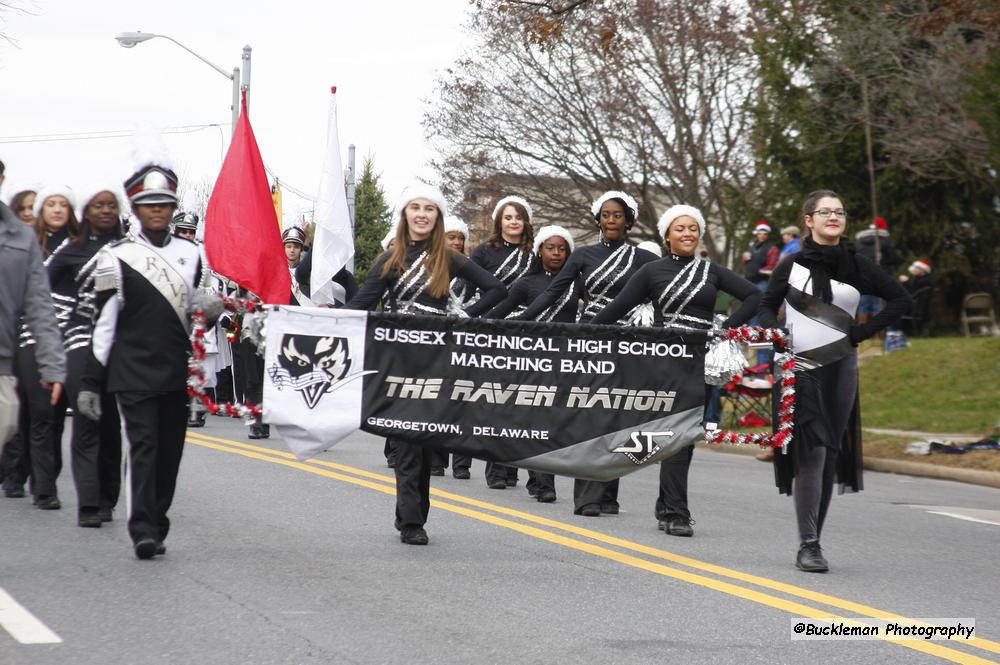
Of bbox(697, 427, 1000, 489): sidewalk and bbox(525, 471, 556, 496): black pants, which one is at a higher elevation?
bbox(525, 471, 556, 496): black pants

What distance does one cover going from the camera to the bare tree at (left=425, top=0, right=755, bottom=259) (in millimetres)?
31047

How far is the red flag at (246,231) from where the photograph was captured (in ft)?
31.3

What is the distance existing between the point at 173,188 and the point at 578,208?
26481 millimetres

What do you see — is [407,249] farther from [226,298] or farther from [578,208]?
[578,208]

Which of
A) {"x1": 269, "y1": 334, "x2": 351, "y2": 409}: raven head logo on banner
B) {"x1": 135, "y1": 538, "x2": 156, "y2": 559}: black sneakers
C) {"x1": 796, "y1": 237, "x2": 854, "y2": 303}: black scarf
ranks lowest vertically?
{"x1": 135, "y1": 538, "x2": 156, "y2": 559}: black sneakers

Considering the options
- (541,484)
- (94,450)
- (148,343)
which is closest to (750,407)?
(541,484)

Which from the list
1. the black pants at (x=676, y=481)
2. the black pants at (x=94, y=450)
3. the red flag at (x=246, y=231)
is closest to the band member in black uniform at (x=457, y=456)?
the red flag at (x=246, y=231)

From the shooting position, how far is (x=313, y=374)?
8.22 meters

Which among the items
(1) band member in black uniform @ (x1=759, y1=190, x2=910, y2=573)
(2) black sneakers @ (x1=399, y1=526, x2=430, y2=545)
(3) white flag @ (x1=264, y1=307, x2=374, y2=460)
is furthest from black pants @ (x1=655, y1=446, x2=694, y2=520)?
(3) white flag @ (x1=264, y1=307, x2=374, y2=460)

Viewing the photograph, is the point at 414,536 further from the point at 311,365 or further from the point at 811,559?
the point at 811,559

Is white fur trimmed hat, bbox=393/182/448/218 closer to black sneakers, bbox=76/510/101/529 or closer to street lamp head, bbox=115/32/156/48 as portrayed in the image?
black sneakers, bbox=76/510/101/529

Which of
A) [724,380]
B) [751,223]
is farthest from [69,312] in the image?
[751,223]

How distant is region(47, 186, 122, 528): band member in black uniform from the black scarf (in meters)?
4.22

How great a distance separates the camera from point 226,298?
807 cm
